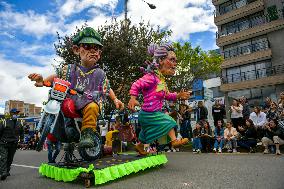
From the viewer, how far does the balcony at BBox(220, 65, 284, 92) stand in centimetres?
2444

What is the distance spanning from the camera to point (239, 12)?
27.8m

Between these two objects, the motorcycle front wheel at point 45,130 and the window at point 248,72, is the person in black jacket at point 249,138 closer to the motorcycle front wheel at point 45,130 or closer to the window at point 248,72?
the motorcycle front wheel at point 45,130

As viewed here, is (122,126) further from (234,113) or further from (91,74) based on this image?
(234,113)

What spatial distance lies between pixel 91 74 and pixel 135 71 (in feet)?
39.7

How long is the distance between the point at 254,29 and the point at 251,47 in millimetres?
1609

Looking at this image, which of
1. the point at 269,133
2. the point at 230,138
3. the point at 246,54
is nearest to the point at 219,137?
the point at 230,138

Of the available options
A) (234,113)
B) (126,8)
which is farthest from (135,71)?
(234,113)

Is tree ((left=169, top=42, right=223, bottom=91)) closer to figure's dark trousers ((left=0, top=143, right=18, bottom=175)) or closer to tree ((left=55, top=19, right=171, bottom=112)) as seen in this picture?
tree ((left=55, top=19, right=171, bottom=112))

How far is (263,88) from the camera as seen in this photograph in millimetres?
25484

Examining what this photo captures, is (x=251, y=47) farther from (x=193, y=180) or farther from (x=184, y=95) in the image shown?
(x=193, y=180)

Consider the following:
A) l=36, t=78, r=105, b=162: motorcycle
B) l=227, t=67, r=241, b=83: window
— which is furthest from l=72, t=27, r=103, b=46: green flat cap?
l=227, t=67, r=241, b=83: window

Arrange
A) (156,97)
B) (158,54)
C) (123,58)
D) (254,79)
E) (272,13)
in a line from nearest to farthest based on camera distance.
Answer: (156,97) < (158,54) < (123,58) < (272,13) < (254,79)

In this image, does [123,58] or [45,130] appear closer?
[45,130]

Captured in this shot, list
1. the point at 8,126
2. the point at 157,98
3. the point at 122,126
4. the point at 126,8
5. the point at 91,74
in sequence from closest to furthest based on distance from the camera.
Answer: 1. the point at 91,74
2. the point at 157,98
3. the point at 8,126
4. the point at 122,126
5. the point at 126,8
